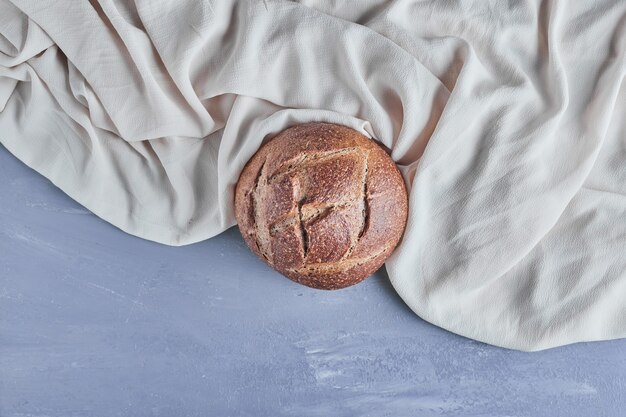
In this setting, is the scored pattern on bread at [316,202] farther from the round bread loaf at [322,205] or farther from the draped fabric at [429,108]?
the draped fabric at [429,108]

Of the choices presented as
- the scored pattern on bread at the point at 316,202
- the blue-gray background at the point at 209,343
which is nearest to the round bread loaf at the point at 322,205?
the scored pattern on bread at the point at 316,202

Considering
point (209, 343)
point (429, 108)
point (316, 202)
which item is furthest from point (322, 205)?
point (209, 343)

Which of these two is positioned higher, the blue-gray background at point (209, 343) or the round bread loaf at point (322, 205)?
the round bread loaf at point (322, 205)

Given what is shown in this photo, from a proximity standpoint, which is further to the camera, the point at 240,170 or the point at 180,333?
the point at 180,333

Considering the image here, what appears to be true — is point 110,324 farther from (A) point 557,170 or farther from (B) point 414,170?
(A) point 557,170

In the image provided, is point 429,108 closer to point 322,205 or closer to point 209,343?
point 322,205

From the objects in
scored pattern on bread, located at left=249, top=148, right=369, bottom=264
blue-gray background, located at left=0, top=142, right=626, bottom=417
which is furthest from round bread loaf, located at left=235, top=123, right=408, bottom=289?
blue-gray background, located at left=0, top=142, right=626, bottom=417

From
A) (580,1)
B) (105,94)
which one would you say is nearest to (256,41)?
(105,94)
